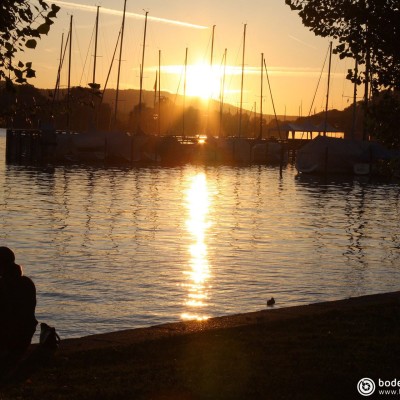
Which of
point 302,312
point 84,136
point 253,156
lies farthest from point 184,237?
point 253,156

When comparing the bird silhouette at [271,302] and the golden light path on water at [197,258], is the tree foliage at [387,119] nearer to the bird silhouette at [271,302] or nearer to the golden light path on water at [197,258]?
the golden light path on water at [197,258]

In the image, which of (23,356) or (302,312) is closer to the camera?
(23,356)

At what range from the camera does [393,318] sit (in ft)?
46.3

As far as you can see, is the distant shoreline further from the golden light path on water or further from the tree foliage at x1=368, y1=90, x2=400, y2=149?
the tree foliage at x1=368, y1=90, x2=400, y2=149

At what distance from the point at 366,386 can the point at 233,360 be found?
1.93 meters

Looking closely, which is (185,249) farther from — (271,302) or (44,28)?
(44,28)

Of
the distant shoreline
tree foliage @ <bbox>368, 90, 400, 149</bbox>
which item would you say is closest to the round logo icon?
the distant shoreline

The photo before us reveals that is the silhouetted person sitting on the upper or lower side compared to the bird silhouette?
upper

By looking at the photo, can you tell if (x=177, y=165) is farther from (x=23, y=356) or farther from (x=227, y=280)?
(x=23, y=356)

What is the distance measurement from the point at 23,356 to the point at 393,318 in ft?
18.0

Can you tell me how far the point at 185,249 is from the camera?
32.2 meters

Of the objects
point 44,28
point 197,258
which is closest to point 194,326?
point 44,28

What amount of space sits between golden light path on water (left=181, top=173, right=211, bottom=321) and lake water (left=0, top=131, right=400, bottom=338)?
0.14 feet

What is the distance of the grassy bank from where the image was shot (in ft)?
33.4
